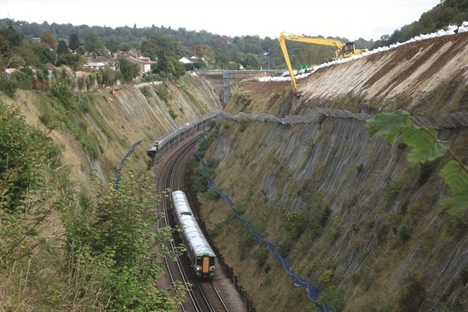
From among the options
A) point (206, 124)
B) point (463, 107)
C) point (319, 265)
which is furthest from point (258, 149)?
point (206, 124)

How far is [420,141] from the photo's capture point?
199 inches

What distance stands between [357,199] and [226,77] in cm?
9755

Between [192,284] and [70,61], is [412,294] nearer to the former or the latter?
[192,284]

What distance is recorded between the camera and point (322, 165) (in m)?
32.0

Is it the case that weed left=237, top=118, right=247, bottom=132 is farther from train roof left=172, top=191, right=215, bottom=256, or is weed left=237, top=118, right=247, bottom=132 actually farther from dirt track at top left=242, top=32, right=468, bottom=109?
train roof left=172, top=191, right=215, bottom=256

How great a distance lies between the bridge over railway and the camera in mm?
119375

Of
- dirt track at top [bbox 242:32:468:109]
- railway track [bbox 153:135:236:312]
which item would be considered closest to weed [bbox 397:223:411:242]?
dirt track at top [bbox 242:32:468:109]

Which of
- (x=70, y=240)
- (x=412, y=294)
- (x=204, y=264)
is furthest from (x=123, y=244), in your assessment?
(x=204, y=264)

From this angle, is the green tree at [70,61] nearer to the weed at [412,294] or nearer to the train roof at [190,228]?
the train roof at [190,228]

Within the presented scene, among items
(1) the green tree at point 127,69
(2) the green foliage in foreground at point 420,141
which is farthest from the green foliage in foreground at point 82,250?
(1) the green tree at point 127,69

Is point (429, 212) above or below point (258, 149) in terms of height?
above

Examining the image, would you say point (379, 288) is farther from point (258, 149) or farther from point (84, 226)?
point (258, 149)

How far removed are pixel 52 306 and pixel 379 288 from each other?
1131cm

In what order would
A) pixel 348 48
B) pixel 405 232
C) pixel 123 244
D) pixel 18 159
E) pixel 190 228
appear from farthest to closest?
pixel 348 48
pixel 190 228
pixel 405 232
pixel 18 159
pixel 123 244
